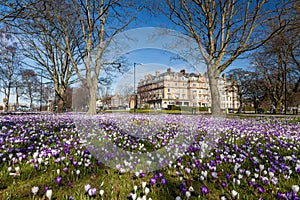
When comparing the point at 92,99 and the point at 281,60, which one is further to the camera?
the point at 281,60

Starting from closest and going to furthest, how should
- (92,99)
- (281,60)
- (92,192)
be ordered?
(92,192) → (92,99) → (281,60)

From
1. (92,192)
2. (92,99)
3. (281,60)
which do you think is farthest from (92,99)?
(281,60)

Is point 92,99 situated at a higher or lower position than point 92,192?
higher

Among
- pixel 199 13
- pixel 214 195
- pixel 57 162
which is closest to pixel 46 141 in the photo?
pixel 57 162

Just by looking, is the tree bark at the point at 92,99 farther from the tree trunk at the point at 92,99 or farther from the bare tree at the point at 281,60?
the bare tree at the point at 281,60

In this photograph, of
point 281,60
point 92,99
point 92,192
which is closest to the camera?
point 92,192

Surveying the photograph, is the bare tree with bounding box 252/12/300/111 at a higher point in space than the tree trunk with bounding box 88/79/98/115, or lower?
higher

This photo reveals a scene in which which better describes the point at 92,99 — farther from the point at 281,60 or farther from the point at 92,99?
the point at 281,60

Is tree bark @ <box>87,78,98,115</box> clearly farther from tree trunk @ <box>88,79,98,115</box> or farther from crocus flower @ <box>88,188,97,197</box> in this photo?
crocus flower @ <box>88,188,97,197</box>

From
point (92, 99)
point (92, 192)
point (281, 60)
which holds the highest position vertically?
point (281, 60)

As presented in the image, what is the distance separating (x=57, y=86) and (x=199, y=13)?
1782cm

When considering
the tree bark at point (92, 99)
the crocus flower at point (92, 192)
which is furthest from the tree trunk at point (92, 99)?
the crocus flower at point (92, 192)

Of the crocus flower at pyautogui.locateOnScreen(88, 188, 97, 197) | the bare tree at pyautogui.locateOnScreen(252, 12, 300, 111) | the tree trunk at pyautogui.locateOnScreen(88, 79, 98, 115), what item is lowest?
the crocus flower at pyautogui.locateOnScreen(88, 188, 97, 197)

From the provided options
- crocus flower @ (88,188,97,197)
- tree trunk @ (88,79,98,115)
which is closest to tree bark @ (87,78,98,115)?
tree trunk @ (88,79,98,115)
